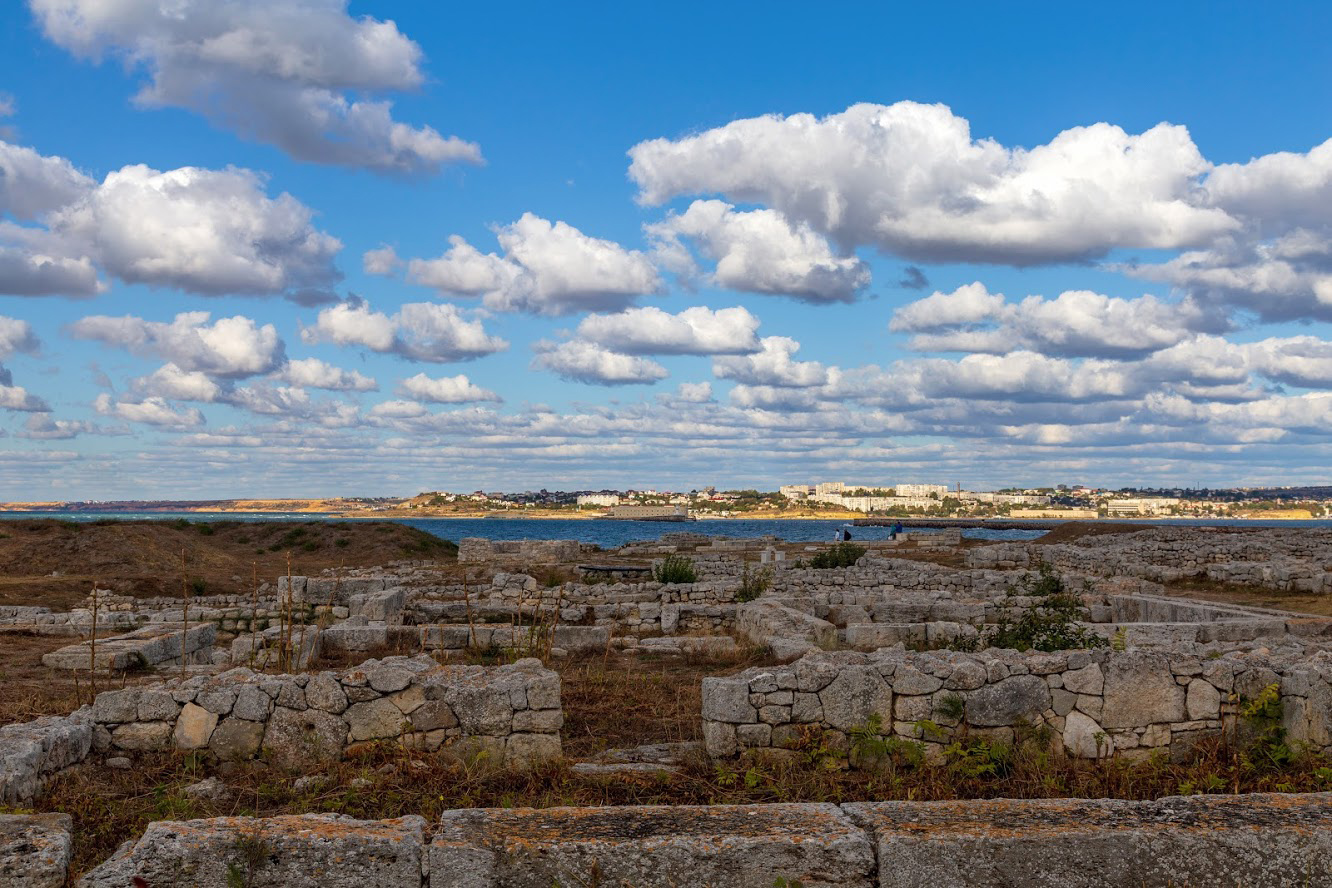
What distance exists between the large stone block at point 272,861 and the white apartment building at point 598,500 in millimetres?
181227

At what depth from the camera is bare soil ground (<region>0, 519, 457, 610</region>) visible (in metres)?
28.3

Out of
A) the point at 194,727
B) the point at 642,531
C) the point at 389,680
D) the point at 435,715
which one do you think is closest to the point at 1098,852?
the point at 435,715

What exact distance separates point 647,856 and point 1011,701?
13.2ft

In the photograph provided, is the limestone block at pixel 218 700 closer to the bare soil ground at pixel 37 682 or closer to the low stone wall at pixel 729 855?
the bare soil ground at pixel 37 682

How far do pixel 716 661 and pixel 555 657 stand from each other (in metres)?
2.23

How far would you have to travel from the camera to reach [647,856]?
4.39m

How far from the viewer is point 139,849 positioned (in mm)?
4402

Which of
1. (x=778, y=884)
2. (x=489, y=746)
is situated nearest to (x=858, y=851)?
(x=778, y=884)

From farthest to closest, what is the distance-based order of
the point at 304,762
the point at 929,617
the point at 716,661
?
the point at 929,617, the point at 716,661, the point at 304,762

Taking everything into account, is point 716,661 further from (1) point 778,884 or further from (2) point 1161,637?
(1) point 778,884

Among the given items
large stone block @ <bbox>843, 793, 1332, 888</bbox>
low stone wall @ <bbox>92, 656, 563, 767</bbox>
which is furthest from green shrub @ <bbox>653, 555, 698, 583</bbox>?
Result: large stone block @ <bbox>843, 793, 1332, 888</bbox>

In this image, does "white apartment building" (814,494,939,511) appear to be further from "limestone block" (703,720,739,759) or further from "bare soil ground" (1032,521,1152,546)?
"limestone block" (703,720,739,759)

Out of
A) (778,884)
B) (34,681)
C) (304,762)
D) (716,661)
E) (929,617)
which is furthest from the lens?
(929,617)

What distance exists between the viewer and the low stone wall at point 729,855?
4359mm
